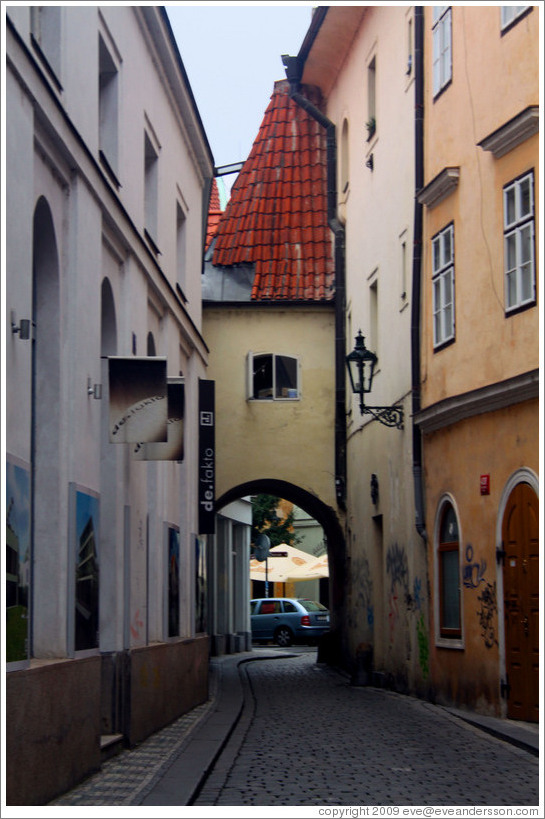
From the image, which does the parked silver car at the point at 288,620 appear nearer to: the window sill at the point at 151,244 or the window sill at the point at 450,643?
the window sill at the point at 450,643

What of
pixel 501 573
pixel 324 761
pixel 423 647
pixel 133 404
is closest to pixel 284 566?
pixel 423 647

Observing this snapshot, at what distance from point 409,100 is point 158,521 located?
26.7ft

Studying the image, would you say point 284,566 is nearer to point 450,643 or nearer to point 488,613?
point 450,643

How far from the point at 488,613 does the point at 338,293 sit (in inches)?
534

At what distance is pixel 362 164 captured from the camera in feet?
83.9

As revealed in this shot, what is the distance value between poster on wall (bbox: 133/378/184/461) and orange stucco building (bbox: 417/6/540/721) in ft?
11.6

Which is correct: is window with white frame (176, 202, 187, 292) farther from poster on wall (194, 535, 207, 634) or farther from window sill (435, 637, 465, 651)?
window sill (435, 637, 465, 651)

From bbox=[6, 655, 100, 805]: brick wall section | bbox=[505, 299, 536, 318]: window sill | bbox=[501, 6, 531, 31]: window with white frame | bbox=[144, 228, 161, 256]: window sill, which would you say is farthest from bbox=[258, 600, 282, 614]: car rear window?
bbox=[6, 655, 100, 805]: brick wall section

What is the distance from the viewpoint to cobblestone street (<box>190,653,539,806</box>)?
9.35 m

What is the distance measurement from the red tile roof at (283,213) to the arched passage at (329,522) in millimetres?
4113

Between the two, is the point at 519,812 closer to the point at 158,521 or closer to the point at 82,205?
the point at 82,205

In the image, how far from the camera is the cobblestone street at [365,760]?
9352 millimetres

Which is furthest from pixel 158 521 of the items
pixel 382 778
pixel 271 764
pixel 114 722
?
pixel 382 778

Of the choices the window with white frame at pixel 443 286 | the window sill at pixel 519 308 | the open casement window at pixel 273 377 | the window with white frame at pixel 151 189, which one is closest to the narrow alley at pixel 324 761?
the window sill at pixel 519 308
